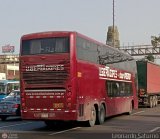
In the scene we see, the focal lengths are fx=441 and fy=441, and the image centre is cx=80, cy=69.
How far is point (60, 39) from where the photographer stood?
59.3 feet

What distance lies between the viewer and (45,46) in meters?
18.3

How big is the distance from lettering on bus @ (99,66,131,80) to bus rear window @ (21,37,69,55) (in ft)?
12.0

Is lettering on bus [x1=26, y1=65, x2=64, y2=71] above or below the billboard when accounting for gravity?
below

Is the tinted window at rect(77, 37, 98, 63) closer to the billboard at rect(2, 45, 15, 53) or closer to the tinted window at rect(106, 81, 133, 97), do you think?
the tinted window at rect(106, 81, 133, 97)

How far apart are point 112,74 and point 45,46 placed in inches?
240

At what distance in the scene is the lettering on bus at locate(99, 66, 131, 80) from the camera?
21391 millimetres

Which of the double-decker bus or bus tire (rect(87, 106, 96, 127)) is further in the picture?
bus tire (rect(87, 106, 96, 127))

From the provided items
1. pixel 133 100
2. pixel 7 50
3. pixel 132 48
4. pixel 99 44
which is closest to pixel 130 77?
pixel 133 100

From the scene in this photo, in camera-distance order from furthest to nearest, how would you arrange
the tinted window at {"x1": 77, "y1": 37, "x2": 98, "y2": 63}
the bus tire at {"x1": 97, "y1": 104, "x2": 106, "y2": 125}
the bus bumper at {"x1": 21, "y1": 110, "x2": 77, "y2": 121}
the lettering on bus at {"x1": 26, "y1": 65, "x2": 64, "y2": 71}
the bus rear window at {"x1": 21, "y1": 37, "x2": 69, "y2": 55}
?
the bus tire at {"x1": 97, "y1": 104, "x2": 106, "y2": 125} → the tinted window at {"x1": 77, "y1": 37, "x2": 98, "y2": 63} → the bus rear window at {"x1": 21, "y1": 37, "x2": 69, "y2": 55} → the lettering on bus at {"x1": 26, "y1": 65, "x2": 64, "y2": 71} → the bus bumper at {"x1": 21, "y1": 110, "x2": 77, "y2": 121}

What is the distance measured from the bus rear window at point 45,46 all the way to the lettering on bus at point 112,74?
12.0 ft

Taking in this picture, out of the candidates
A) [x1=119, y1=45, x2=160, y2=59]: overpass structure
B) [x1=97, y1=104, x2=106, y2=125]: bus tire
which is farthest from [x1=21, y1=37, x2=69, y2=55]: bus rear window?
[x1=119, y1=45, x2=160, y2=59]: overpass structure

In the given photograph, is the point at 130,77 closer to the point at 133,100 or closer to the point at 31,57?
the point at 133,100

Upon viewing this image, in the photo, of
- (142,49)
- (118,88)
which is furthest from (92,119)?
(142,49)

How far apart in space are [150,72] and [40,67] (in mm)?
21202
